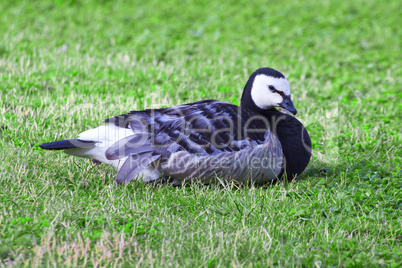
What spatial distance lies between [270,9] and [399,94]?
16.7 ft

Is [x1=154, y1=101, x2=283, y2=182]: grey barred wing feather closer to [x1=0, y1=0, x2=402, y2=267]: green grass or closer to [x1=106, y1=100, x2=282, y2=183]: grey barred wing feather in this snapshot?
[x1=106, y1=100, x2=282, y2=183]: grey barred wing feather

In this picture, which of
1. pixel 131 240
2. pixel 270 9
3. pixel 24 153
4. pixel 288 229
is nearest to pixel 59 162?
pixel 24 153

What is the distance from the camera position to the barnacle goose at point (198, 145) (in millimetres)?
4582

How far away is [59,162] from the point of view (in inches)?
191

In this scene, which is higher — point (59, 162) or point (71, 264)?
point (59, 162)

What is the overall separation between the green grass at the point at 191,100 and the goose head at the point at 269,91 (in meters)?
0.85

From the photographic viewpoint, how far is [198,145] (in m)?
4.60

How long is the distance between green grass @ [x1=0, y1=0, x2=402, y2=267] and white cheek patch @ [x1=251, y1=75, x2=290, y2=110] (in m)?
0.88

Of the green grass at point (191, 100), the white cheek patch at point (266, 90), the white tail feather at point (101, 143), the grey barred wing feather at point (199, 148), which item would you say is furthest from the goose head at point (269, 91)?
the white tail feather at point (101, 143)

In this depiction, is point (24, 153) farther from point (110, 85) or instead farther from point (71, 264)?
point (110, 85)

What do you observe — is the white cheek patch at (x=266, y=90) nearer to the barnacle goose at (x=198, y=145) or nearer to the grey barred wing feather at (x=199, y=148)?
the barnacle goose at (x=198, y=145)

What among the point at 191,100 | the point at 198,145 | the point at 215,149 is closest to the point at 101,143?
the point at 198,145

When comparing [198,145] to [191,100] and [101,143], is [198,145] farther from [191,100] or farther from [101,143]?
[191,100]

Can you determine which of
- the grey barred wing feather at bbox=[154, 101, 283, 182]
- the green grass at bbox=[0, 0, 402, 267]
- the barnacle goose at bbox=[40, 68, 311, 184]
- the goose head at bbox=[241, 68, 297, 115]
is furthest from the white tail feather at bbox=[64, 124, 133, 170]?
the goose head at bbox=[241, 68, 297, 115]
